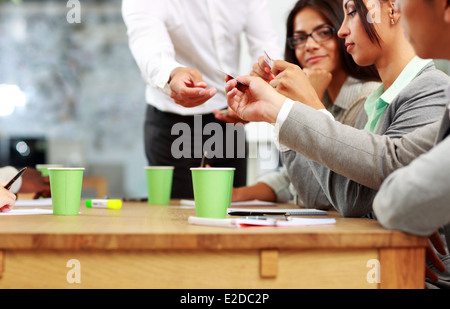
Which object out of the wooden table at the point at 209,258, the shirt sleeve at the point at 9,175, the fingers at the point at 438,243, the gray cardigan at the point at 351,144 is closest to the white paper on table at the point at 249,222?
the wooden table at the point at 209,258

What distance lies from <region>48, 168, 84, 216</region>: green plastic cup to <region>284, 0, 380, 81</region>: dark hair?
1.01m

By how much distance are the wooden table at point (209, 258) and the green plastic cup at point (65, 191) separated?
319 mm

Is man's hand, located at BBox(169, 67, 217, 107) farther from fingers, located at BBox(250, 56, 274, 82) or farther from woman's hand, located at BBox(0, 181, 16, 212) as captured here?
woman's hand, located at BBox(0, 181, 16, 212)

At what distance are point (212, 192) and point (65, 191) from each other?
376 millimetres

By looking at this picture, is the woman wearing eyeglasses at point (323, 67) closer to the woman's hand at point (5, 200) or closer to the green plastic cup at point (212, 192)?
the green plastic cup at point (212, 192)

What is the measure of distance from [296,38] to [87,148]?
426cm

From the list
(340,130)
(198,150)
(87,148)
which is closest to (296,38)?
(198,150)

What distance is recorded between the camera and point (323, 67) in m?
1.77

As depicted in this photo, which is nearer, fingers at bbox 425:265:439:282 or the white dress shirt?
fingers at bbox 425:265:439:282

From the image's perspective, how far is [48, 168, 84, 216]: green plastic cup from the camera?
3.82 ft

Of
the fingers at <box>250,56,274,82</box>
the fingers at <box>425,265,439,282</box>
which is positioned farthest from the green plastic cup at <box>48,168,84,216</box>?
the fingers at <box>425,265,439,282</box>

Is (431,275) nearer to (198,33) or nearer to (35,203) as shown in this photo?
(35,203)

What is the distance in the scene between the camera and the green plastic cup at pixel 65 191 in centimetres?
117
